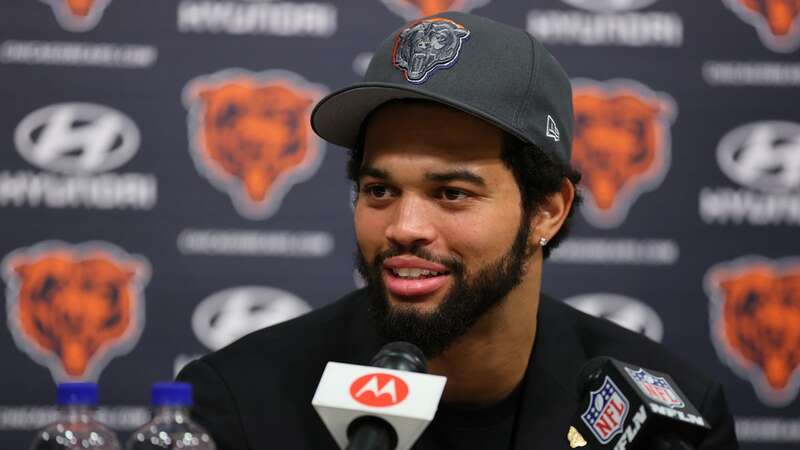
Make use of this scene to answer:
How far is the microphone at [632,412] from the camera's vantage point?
3.73ft

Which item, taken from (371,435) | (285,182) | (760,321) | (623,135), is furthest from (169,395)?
(760,321)

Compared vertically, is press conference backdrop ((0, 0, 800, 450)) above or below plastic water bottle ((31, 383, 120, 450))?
below

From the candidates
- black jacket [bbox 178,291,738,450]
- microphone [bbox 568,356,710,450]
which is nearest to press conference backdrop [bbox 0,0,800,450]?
black jacket [bbox 178,291,738,450]

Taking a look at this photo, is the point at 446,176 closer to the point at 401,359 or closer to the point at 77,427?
the point at 401,359

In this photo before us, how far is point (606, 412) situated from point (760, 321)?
1.96 metres

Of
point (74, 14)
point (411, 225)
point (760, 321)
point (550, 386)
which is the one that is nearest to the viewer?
point (411, 225)

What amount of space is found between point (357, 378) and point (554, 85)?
2.69 ft

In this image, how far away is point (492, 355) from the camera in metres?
1.92

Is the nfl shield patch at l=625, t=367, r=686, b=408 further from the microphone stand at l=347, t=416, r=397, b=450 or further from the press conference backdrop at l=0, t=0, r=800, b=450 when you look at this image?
the press conference backdrop at l=0, t=0, r=800, b=450

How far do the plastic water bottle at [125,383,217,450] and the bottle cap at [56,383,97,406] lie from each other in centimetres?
7

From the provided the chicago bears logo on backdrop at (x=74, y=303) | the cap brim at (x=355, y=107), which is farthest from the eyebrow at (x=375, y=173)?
the chicago bears logo on backdrop at (x=74, y=303)

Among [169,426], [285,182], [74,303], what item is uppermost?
[169,426]

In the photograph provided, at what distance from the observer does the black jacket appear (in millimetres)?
1815

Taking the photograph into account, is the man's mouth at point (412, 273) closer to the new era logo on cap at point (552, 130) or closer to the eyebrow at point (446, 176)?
the eyebrow at point (446, 176)
